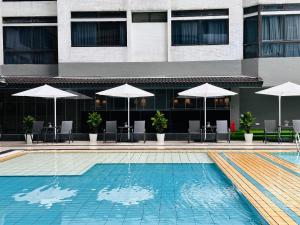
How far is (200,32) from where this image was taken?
27203mm

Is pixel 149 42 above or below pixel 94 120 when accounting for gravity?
above

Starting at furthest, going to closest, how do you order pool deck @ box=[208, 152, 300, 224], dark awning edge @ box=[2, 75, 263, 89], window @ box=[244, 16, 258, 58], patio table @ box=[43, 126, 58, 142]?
window @ box=[244, 16, 258, 58], dark awning edge @ box=[2, 75, 263, 89], patio table @ box=[43, 126, 58, 142], pool deck @ box=[208, 152, 300, 224]

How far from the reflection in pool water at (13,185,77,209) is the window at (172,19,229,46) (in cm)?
1747

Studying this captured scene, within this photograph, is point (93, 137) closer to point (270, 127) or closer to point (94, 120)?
point (94, 120)

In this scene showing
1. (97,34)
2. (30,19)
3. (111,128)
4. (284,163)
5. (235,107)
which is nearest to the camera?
(284,163)

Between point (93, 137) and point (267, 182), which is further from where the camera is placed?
point (93, 137)

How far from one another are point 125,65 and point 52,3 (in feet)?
19.9

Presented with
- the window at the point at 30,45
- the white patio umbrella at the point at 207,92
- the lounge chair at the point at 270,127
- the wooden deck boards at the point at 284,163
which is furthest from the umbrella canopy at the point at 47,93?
the wooden deck boards at the point at 284,163

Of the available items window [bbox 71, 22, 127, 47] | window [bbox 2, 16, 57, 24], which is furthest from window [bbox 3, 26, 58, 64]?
window [bbox 71, 22, 127, 47]

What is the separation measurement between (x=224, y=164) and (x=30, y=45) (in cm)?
1782

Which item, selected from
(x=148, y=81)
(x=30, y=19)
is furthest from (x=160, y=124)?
(x=30, y=19)

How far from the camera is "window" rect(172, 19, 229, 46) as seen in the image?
88.6 ft

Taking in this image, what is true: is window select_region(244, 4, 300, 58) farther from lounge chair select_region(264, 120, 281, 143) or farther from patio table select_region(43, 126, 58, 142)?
patio table select_region(43, 126, 58, 142)

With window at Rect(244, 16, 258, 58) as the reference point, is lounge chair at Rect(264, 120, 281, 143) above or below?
→ below
